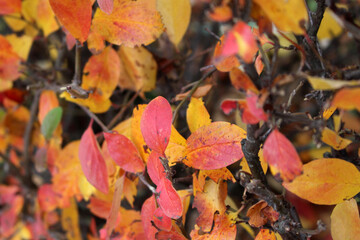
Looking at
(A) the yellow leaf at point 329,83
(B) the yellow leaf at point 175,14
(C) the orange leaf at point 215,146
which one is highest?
(A) the yellow leaf at point 329,83

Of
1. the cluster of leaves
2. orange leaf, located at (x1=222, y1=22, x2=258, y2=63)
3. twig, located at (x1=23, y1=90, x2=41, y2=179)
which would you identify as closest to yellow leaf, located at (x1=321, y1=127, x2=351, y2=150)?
the cluster of leaves

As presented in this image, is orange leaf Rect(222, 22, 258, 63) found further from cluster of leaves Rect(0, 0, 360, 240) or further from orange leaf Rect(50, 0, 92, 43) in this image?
orange leaf Rect(50, 0, 92, 43)

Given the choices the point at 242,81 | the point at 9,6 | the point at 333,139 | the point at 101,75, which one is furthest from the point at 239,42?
the point at 9,6

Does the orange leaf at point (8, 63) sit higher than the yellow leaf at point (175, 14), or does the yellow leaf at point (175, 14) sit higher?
the yellow leaf at point (175, 14)

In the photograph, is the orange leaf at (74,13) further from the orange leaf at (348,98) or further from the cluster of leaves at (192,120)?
the orange leaf at (348,98)

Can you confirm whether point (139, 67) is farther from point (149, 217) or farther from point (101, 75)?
point (149, 217)

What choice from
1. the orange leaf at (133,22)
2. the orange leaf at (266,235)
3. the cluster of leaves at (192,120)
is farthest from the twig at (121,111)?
the orange leaf at (266,235)

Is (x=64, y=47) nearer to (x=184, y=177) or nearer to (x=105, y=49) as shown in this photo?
(x=105, y=49)
